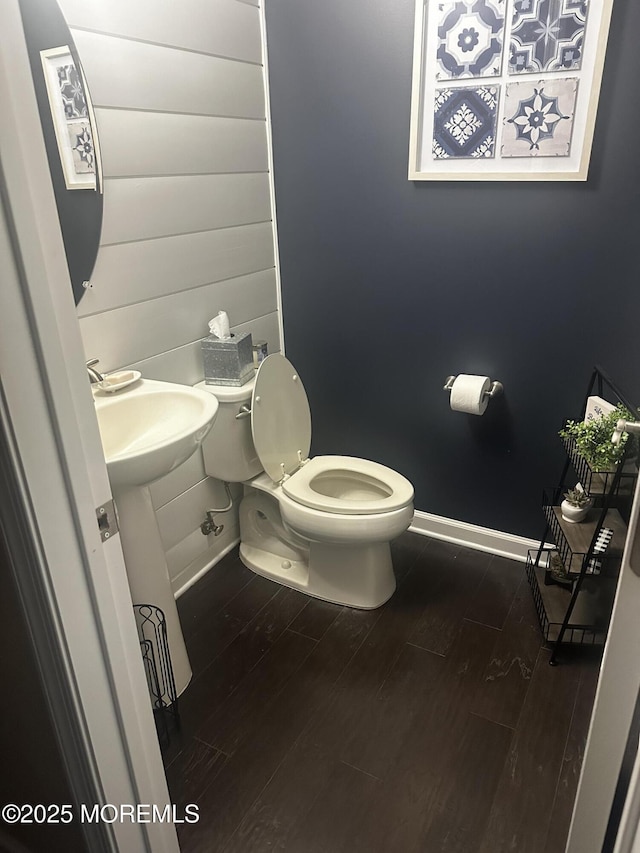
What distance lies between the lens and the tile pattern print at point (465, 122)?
1886mm

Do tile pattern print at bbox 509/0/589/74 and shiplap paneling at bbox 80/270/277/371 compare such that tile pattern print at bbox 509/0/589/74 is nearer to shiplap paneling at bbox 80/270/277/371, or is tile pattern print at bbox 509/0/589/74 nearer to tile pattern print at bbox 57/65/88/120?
shiplap paneling at bbox 80/270/277/371

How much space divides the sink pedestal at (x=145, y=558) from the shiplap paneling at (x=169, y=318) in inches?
18.6

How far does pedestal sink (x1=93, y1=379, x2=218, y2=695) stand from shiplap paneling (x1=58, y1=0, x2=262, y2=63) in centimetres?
97

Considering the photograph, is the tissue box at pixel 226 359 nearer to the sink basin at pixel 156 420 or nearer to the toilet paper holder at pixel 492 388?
the sink basin at pixel 156 420

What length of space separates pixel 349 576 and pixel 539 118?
161 cm

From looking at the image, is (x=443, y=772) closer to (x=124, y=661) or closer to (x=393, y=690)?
(x=393, y=690)

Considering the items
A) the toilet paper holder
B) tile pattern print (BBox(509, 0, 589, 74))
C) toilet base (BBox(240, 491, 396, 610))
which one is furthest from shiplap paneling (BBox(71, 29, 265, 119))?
toilet base (BBox(240, 491, 396, 610))

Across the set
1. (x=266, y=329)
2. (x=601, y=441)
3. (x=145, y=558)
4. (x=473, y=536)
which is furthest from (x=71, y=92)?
(x=473, y=536)

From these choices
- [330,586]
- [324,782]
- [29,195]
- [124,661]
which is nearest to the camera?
[29,195]

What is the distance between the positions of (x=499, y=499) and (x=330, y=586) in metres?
0.75

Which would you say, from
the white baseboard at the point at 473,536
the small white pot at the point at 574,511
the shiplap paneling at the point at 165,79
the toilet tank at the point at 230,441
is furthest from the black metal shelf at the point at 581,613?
the shiplap paneling at the point at 165,79

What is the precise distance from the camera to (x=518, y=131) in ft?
6.12

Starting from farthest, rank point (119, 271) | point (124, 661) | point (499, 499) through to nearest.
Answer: point (499, 499)
point (119, 271)
point (124, 661)

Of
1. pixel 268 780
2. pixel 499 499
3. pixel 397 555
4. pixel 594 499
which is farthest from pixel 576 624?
pixel 268 780
